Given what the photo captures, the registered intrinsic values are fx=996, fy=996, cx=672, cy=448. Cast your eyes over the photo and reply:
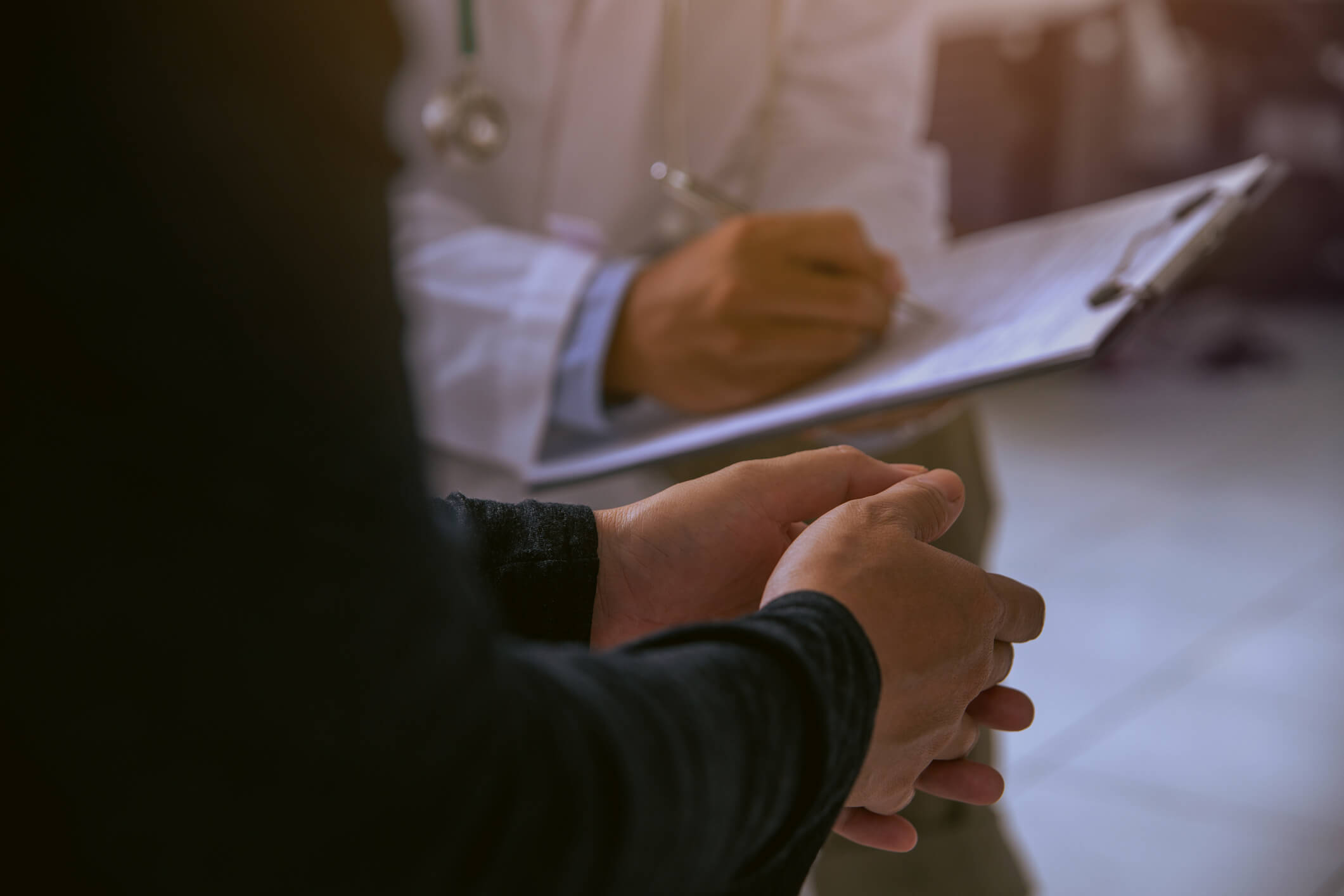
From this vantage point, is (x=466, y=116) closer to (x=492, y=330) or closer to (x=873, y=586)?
(x=492, y=330)

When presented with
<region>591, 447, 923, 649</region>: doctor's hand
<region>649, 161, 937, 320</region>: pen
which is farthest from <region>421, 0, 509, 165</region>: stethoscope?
<region>591, 447, 923, 649</region>: doctor's hand

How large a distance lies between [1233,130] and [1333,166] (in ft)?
1.00

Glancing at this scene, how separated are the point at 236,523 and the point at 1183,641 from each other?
1.48 metres

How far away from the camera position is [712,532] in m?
0.44

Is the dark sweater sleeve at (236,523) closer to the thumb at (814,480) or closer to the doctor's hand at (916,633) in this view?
the doctor's hand at (916,633)

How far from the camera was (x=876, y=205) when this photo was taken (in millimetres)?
808

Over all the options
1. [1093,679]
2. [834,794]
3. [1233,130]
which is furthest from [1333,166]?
[834,794]

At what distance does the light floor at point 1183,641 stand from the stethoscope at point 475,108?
1.52ft

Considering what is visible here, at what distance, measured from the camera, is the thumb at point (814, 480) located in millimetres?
439

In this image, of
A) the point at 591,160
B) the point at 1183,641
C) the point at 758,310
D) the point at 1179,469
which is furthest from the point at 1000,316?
the point at 1179,469

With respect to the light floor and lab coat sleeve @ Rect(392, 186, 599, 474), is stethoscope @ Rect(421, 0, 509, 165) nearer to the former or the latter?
lab coat sleeve @ Rect(392, 186, 599, 474)

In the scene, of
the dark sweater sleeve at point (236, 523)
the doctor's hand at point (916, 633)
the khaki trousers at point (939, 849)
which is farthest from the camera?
the khaki trousers at point (939, 849)

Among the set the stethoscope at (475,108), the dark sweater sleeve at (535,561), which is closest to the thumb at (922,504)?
the dark sweater sleeve at (535,561)

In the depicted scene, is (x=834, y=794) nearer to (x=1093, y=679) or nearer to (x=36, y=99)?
(x=36, y=99)
